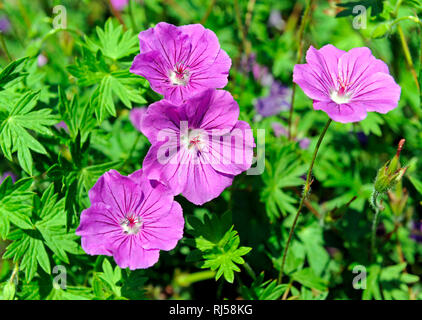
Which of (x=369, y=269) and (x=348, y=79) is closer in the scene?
(x=348, y=79)

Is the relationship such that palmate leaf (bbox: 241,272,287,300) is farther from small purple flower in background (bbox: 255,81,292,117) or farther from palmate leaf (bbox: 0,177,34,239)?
small purple flower in background (bbox: 255,81,292,117)

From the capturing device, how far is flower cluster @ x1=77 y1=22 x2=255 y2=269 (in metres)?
1.80

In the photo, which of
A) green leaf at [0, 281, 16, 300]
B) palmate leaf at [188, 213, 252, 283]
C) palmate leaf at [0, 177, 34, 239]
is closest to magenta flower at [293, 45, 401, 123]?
palmate leaf at [188, 213, 252, 283]

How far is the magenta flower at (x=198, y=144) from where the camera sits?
179cm

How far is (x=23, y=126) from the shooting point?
2070mm

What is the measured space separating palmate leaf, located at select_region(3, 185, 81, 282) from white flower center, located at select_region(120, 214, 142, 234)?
321 millimetres

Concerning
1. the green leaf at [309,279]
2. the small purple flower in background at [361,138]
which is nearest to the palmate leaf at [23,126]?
the green leaf at [309,279]

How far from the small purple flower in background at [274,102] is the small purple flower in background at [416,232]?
1.10m

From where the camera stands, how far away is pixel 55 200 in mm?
2121

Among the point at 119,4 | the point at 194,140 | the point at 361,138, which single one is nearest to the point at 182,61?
the point at 194,140
